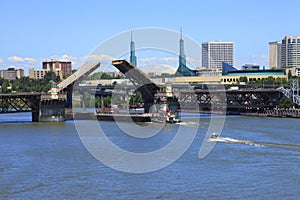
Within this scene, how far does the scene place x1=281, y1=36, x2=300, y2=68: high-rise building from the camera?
161500 mm

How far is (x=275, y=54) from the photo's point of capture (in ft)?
593

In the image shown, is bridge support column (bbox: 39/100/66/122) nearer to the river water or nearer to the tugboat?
the tugboat

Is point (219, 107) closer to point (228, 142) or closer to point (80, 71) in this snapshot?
point (80, 71)

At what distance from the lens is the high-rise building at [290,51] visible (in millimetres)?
161500

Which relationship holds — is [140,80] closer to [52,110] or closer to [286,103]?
[52,110]

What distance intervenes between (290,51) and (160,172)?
146307 millimetres

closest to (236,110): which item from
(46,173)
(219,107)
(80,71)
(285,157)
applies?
(219,107)

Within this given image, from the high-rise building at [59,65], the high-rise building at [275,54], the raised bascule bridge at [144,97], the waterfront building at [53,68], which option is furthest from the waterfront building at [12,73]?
the raised bascule bridge at [144,97]

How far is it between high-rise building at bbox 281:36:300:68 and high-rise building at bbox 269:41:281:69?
545 cm

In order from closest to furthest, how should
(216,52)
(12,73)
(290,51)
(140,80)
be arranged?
(140,80) < (290,51) < (12,73) < (216,52)

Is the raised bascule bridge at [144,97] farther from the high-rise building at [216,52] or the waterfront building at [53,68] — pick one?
the high-rise building at [216,52]

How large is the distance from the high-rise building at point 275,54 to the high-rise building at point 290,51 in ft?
17.9

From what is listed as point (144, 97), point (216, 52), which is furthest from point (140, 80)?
point (216, 52)

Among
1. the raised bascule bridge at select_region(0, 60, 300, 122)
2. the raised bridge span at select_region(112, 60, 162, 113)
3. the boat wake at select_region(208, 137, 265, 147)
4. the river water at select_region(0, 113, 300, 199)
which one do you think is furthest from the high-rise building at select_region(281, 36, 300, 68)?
the river water at select_region(0, 113, 300, 199)
